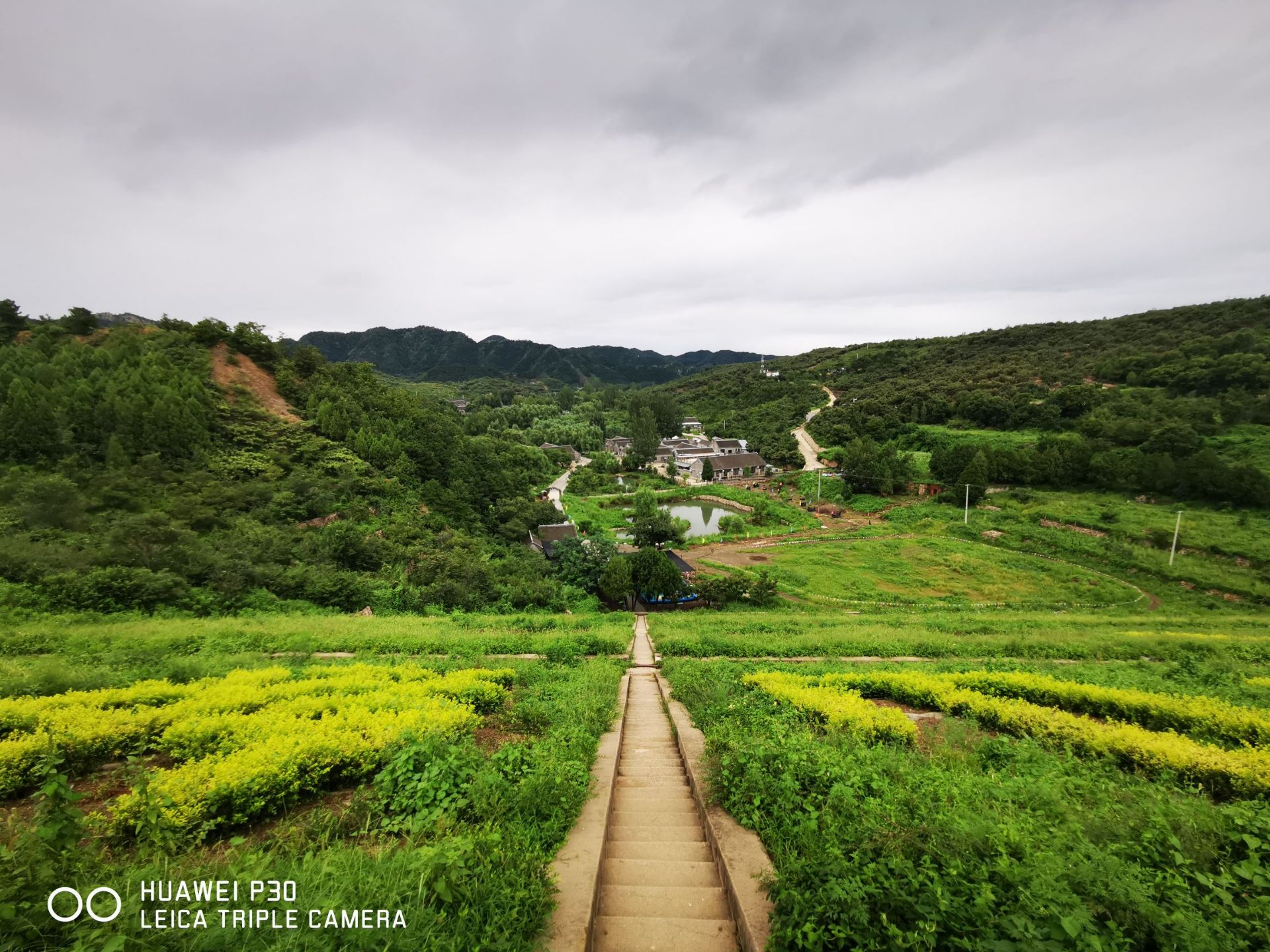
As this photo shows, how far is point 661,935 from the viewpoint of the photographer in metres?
3.99

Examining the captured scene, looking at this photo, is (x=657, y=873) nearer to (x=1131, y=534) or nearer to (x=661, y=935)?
(x=661, y=935)

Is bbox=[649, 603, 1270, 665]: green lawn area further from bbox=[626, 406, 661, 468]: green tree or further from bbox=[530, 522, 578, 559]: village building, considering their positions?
bbox=[626, 406, 661, 468]: green tree

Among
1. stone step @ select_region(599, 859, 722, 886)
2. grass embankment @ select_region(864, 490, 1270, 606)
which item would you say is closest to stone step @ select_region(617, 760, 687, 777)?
stone step @ select_region(599, 859, 722, 886)

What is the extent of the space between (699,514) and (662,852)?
4430cm

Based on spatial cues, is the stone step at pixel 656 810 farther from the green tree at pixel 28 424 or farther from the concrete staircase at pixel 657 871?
the green tree at pixel 28 424

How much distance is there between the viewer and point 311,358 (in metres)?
36.8

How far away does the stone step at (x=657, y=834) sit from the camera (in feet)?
17.7

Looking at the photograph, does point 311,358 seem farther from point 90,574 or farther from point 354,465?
point 90,574

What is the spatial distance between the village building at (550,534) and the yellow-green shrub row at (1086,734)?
2478 cm

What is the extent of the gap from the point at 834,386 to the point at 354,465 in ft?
325

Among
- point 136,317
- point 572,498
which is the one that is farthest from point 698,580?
point 136,317

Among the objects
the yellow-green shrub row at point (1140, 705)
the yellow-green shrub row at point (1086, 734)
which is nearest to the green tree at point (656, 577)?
the yellow-green shrub row at point (1086, 734)

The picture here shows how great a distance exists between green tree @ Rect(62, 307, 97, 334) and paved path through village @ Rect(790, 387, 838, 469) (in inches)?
2600

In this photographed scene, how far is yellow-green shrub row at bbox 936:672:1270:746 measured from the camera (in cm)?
767
